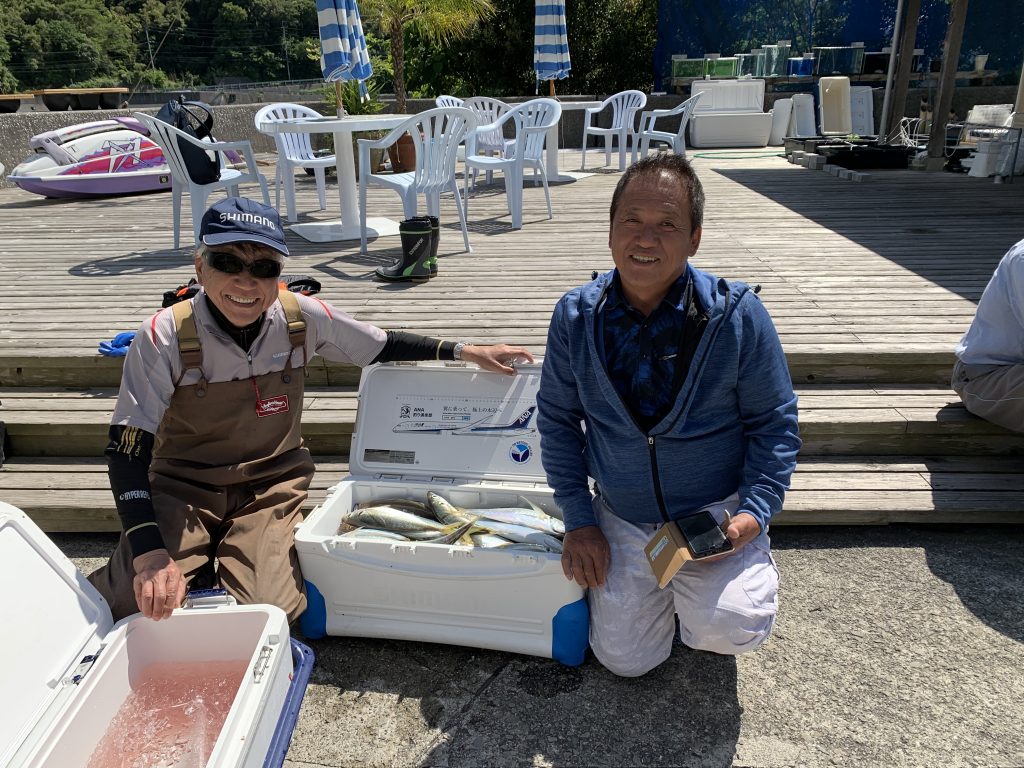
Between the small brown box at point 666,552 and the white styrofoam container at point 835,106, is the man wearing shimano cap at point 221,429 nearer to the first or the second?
the small brown box at point 666,552

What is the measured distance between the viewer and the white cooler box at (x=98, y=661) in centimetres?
176

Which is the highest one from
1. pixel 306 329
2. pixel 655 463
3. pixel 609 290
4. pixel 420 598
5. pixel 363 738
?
pixel 609 290

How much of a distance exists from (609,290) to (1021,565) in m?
2.03

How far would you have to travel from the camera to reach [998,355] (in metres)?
3.21

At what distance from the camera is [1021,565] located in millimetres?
2830

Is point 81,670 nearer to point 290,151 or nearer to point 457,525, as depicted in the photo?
point 457,525

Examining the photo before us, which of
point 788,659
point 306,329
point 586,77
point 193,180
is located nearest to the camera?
point 788,659

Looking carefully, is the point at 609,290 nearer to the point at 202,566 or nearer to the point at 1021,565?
the point at 202,566

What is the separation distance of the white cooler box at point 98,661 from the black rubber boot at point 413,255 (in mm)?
3319

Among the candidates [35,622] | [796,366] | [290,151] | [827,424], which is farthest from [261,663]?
[290,151]

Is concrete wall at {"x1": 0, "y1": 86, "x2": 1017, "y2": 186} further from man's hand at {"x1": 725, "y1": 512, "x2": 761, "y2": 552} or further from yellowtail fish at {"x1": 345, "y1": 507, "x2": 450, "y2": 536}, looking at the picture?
man's hand at {"x1": 725, "y1": 512, "x2": 761, "y2": 552}

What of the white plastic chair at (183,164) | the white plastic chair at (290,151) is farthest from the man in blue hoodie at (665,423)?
the white plastic chair at (290,151)

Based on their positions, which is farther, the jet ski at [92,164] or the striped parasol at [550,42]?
the striped parasol at [550,42]

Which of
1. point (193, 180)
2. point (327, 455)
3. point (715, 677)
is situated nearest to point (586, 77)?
point (193, 180)
